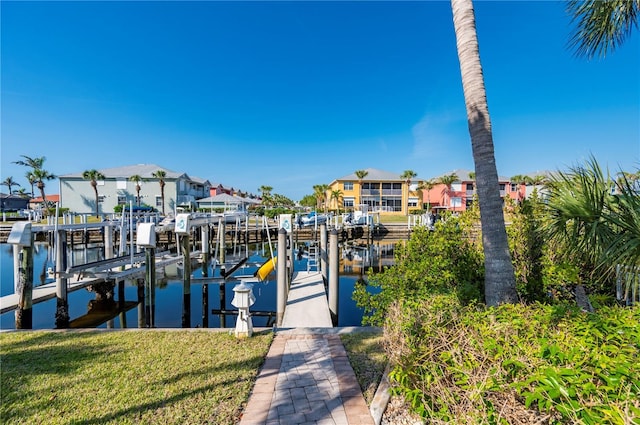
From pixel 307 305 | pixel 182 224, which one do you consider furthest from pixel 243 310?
pixel 182 224

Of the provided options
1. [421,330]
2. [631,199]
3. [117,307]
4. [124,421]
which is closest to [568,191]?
[631,199]

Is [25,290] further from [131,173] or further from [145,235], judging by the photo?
[131,173]

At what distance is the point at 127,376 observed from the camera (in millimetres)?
3840

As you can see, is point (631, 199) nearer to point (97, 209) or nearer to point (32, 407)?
point (32, 407)

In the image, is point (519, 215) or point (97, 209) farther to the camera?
point (97, 209)

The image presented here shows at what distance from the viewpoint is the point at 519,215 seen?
17.7 feet

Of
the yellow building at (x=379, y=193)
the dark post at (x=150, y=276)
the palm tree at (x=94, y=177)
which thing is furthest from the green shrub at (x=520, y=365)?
the palm tree at (x=94, y=177)

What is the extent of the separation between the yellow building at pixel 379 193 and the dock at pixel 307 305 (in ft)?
118

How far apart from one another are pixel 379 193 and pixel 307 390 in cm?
4417

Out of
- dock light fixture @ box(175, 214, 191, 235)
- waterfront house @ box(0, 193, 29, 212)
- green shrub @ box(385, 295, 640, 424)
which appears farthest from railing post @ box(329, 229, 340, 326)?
waterfront house @ box(0, 193, 29, 212)

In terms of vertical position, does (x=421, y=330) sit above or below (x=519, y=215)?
below

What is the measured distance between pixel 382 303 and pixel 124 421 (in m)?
3.63

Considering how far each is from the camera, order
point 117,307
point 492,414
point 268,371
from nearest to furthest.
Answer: point 492,414 < point 268,371 < point 117,307

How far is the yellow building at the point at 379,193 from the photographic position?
45.9 meters
